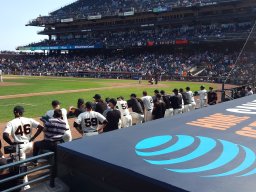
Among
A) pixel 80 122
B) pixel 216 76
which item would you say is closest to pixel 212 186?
pixel 80 122

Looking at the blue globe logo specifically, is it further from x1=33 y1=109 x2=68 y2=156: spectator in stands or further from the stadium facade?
the stadium facade

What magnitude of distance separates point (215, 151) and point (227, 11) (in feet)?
187

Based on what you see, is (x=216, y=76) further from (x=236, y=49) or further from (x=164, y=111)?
(x=164, y=111)

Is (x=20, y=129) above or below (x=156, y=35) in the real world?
below

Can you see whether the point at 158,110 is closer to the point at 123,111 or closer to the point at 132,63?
the point at 123,111

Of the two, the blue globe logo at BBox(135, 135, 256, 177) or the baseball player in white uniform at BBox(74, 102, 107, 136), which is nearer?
the blue globe logo at BBox(135, 135, 256, 177)

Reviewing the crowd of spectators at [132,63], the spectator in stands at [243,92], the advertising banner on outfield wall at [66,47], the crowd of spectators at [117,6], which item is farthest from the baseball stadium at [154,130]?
the advertising banner on outfield wall at [66,47]

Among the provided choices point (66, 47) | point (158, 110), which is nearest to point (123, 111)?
point (158, 110)

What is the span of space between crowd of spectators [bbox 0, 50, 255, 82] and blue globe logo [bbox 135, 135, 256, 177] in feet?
125

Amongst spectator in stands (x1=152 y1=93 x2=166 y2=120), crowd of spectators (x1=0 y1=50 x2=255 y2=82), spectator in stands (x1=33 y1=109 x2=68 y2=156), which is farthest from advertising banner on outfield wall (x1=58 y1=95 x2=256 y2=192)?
crowd of spectators (x1=0 y1=50 x2=255 y2=82)

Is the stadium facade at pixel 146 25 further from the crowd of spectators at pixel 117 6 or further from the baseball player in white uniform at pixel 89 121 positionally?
the baseball player in white uniform at pixel 89 121

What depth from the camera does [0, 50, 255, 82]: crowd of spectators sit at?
49.6 metres

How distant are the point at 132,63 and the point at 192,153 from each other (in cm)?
5555

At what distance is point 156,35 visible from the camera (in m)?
62.9
